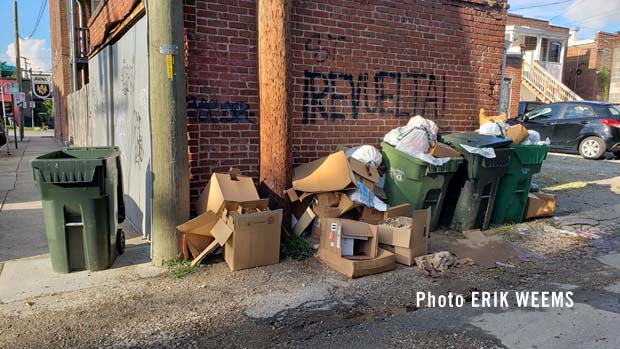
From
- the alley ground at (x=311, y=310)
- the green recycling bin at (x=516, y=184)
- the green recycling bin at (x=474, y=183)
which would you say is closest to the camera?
the alley ground at (x=311, y=310)

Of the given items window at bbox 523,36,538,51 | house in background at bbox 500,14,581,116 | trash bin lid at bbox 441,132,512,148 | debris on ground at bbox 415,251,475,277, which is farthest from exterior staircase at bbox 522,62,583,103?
debris on ground at bbox 415,251,475,277

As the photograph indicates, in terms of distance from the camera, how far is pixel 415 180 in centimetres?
563

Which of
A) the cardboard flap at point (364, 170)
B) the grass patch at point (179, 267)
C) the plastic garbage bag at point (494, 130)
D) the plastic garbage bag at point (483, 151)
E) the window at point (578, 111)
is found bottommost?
the grass patch at point (179, 267)

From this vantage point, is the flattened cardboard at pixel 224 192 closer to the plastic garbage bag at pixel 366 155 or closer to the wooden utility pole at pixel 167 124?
the wooden utility pole at pixel 167 124

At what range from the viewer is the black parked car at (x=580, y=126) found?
12875 mm

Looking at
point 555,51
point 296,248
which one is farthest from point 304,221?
point 555,51

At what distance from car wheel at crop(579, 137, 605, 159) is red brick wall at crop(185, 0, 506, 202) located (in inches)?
285

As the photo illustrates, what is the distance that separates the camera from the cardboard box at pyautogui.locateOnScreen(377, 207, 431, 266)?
192 inches

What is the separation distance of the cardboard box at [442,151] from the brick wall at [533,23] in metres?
25.2

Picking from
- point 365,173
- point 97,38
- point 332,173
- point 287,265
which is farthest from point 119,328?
point 97,38

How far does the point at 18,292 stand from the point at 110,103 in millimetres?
4336

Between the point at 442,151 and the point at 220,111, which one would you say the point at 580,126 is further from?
the point at 220,111

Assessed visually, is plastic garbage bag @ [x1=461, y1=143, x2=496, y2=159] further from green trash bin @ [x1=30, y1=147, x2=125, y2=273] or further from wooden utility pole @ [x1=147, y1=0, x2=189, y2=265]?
green trash bin @ [x1=30, y1=147, x2=125, y2=273]

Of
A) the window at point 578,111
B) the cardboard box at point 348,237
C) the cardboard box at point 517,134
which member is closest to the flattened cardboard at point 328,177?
the cardboard box at point 348,237
